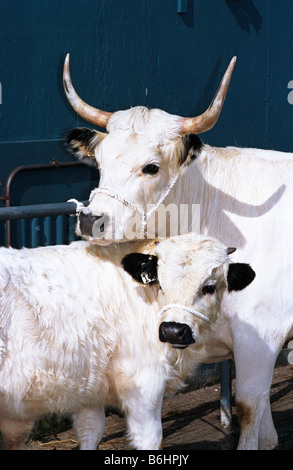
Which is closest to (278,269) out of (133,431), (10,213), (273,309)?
(273,309)

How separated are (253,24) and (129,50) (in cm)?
165

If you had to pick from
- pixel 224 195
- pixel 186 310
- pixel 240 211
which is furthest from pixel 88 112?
pixel 186 310

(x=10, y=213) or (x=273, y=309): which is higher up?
(x=10, y=213)

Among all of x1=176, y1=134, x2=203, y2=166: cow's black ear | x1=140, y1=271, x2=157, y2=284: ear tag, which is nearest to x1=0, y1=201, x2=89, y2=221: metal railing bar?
x1=176, y1=134, x2=203, y2=166: cow's black ear

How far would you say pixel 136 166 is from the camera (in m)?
4.93

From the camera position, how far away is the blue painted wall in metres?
6.51

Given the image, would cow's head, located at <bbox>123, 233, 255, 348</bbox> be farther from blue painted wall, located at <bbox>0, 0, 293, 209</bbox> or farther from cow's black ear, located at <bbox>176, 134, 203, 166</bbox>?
blue painted wall, located at <bbox>0, 0, 293, 209</bbox>

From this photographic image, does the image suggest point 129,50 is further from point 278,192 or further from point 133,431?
point 133,431

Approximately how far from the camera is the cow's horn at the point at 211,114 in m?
5.13

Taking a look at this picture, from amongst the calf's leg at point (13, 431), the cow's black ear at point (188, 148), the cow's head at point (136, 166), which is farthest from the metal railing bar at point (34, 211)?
the calf's leg at point (13, 431)

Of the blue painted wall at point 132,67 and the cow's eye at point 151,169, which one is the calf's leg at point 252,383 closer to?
the cow's eye at point 151,169

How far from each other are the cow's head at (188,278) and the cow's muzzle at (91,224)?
22cm
